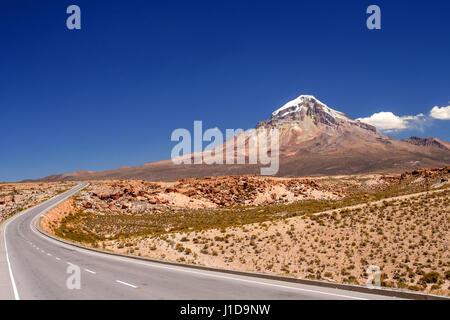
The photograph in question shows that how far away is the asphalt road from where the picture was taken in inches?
428

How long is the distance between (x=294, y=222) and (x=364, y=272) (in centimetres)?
1264

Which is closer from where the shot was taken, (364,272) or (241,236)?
(364,272)

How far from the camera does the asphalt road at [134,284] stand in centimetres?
1087

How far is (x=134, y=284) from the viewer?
A: 42.3 feet

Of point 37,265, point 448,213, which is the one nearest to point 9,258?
point 37,265

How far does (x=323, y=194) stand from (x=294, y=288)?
69.9 m

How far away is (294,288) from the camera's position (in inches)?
466
